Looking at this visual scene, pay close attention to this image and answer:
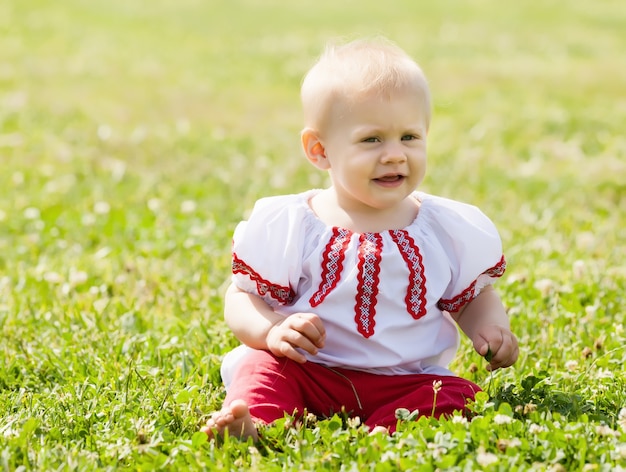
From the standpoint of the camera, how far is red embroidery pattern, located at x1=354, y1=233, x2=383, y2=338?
11.3 ft

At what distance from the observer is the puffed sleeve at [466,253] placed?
359cm

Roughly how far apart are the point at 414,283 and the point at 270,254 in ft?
1.66

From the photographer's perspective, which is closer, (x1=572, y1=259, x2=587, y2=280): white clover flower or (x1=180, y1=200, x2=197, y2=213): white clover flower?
(x1=572, y1=259, x2=587, y2=280): white clover flower

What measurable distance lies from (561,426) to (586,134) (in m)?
6.46

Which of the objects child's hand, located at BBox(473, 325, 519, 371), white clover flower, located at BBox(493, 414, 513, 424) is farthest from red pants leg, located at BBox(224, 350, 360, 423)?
white clover flower, located at BBox(493, 414, 513, 424)

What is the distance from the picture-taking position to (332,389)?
11.3 feet

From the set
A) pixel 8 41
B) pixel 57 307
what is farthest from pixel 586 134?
pixel 8 41

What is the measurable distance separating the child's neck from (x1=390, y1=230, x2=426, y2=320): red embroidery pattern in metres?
0.11

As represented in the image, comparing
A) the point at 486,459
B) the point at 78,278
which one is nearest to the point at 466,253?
the point at 486,459

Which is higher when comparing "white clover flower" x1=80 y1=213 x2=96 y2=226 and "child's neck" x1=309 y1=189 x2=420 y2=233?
"child's neck" x1=309 y1=189 x2=420 y2=233

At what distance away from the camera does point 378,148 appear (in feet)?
11.3

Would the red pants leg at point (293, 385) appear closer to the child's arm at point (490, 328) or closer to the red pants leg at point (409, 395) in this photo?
the red pants leg at point (409, 395)

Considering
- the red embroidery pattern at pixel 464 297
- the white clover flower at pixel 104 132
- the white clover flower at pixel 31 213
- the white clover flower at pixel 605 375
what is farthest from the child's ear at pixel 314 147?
the white clover flower at pixel 104 132

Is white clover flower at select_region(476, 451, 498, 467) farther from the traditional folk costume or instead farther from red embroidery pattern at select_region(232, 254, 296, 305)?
red embroidery pattern at select_region(232, 254, 296, 305)
